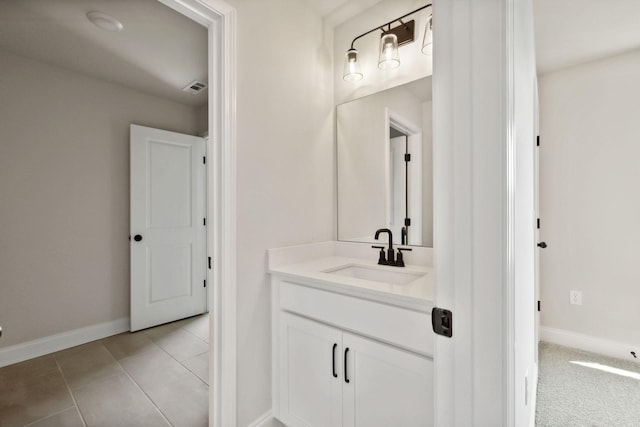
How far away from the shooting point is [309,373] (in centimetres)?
142

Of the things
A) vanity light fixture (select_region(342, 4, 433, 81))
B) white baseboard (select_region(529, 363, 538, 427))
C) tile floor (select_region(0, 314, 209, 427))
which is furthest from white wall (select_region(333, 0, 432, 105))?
tile floor (select_region(0, 314, 209, 427))

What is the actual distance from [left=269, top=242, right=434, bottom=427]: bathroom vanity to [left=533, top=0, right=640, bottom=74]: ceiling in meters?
1.81

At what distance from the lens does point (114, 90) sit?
2.89m

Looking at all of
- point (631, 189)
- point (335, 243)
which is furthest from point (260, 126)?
point (631, 189)

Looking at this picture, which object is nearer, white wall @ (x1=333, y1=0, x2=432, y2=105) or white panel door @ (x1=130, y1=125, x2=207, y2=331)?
A: white wall @ (x1=333, y1=0, x2=432, y2=105)

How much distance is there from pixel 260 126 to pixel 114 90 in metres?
2.29

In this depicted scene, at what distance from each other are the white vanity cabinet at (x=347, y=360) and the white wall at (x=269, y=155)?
127mm

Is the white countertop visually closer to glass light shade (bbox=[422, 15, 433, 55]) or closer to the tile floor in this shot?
the tile floor

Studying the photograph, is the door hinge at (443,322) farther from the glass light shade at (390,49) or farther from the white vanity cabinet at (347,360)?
the glass light shade at (390,49)

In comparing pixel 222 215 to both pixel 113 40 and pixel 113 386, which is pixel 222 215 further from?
pixel 113 40

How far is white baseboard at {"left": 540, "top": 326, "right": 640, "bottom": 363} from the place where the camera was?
2262 millimetres

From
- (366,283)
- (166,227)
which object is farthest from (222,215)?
(166,227)

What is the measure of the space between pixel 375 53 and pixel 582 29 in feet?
4.72

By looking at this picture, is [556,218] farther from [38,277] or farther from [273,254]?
[38,277]
